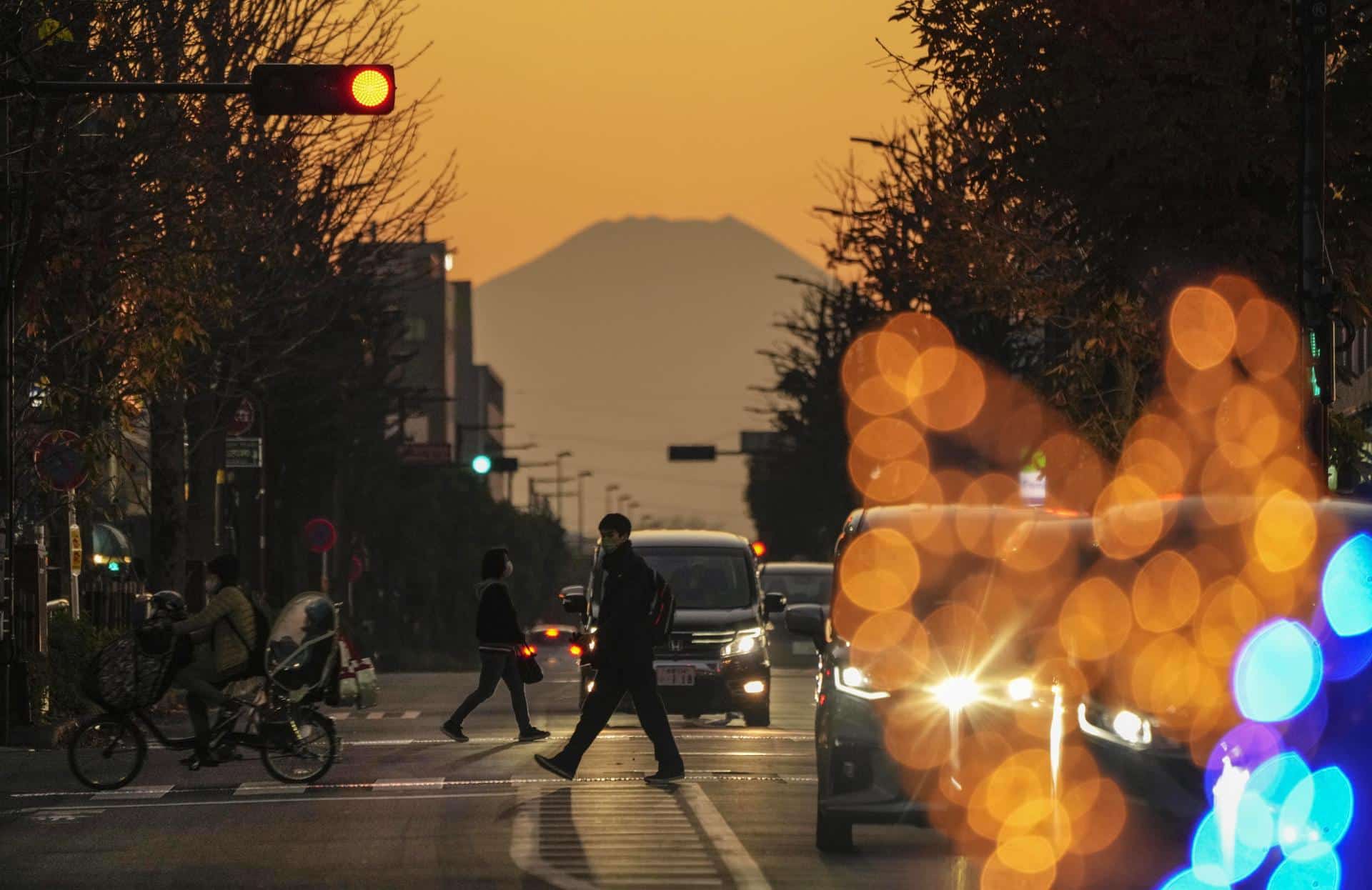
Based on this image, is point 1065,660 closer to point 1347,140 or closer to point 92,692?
point 92,692

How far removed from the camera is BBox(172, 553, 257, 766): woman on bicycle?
19.7m

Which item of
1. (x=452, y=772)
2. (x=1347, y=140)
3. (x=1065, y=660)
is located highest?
(x=1347, y=140)

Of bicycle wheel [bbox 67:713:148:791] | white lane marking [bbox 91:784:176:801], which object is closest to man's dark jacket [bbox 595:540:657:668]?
white lane marking [bbox 91:784:176:801]

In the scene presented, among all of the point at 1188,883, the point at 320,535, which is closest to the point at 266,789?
the point at 1188,883

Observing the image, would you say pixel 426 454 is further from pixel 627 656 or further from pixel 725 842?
pixel 725 842

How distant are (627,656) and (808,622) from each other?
371cm

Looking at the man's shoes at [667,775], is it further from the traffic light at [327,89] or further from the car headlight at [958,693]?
the traffic light at [327,89]

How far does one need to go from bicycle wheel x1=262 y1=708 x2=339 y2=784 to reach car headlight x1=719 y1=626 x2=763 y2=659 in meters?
8.19

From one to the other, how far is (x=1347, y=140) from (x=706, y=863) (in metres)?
11.3

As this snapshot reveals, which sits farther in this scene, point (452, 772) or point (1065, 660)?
point (452, 772)

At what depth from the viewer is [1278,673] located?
9969 mm

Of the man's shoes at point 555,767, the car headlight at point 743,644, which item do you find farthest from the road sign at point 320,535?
the man's shoes at point 555,767

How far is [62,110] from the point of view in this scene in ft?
85.9

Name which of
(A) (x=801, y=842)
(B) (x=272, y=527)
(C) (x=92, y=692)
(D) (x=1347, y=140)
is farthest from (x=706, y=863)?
(B) (x=272, y=527)
